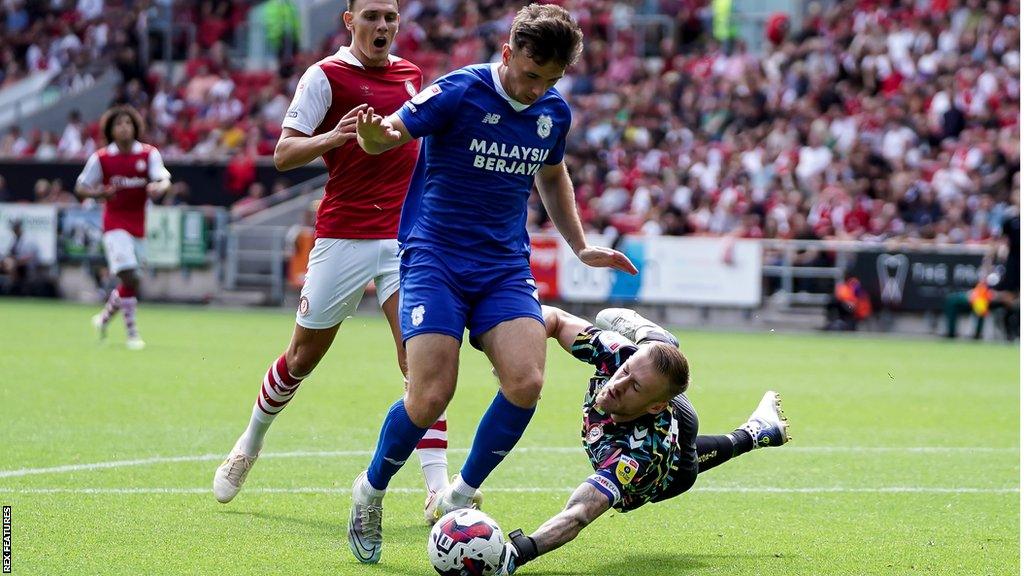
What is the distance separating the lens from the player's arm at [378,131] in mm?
5875

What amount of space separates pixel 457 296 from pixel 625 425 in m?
0.89

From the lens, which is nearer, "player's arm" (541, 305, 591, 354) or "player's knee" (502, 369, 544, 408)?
"player's knee" (502, 369, 544, 408)

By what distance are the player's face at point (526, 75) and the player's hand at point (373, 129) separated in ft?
1.76

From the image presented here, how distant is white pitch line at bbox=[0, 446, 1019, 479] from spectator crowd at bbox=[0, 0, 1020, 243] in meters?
12.8

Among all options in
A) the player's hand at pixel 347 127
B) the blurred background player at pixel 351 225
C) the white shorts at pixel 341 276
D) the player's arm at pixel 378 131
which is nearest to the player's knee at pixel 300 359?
the blurred background player at pixel 351 225

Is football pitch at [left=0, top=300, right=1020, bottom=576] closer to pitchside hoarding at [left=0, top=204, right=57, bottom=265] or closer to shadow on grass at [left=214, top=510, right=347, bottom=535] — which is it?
shadow on grass at [left=214, top=510, right=347, bottom=535]

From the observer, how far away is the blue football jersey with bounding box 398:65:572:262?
6191 mm

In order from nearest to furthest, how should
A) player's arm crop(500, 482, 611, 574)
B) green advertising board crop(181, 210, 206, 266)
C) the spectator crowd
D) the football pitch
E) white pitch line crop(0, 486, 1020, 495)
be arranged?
player's arm crop(500, 482, 611, 574) → the football pitch → white pitch line crop(0, 486, 1020, 495) → the spectator crowd → green advertising board crop(181, 210, 206, 266)

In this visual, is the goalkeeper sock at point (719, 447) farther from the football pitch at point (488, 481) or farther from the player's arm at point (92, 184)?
the player's arm at point (92, 184)

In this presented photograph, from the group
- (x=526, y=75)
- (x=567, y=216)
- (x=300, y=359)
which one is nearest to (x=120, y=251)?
(x=300, y=359)

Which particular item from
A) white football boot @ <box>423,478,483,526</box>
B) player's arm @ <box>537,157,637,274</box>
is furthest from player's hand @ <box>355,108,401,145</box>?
white football boot @ <box>423,478,483,526</box>

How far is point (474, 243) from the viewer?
20.7 ft

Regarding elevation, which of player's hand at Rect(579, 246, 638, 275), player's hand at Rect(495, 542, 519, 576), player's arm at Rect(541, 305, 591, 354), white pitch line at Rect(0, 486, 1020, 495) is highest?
player's hand at Rect(579, 246, 638, 275)

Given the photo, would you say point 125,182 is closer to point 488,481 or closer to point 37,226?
point 488,481
